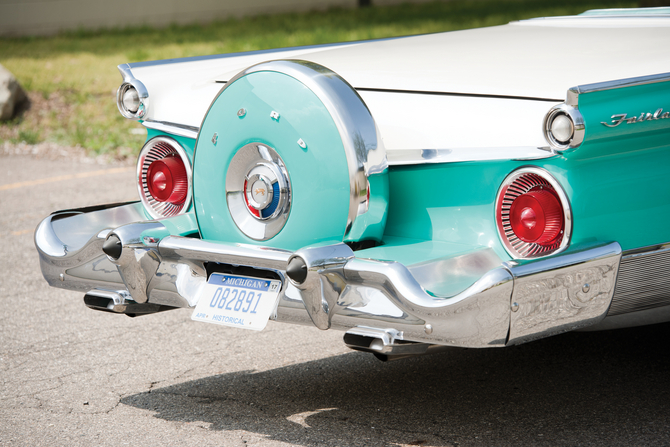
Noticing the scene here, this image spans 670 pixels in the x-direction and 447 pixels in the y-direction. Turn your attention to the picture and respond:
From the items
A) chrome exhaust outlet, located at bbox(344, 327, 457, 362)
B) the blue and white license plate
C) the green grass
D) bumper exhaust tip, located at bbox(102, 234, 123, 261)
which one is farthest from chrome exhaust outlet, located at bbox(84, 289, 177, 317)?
the green grass

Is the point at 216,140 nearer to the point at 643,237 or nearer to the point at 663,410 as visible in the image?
the point at 643,237

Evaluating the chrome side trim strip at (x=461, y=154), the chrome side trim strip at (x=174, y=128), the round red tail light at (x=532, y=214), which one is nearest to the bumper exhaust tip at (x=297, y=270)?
the chrome side trim strip at (x=461, y=154)

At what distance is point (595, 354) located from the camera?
3.76 meters

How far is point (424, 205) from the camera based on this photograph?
9.04ft

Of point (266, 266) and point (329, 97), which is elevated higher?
point (329, 97)

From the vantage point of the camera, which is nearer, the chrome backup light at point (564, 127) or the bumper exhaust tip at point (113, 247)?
the chrome backup light at point (564, 127)

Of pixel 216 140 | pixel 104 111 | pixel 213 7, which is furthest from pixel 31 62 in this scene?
pixel 216 140

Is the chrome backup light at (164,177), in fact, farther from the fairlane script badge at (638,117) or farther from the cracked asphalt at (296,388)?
the fairlane script badge at (638,117)

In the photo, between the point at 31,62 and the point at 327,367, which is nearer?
the point at 327,367

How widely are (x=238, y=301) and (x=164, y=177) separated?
2.74 feet

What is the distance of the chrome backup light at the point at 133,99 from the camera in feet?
11.1

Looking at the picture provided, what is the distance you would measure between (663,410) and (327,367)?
4.67ft

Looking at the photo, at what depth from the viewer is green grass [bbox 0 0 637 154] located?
1034 centimetres

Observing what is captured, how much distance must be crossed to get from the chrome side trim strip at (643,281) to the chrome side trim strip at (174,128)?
1.65 meters
